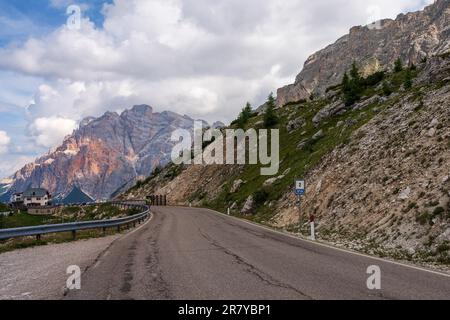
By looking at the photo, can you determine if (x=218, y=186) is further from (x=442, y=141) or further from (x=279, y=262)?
(x=279, y=262)

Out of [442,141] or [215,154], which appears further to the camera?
[215,154]

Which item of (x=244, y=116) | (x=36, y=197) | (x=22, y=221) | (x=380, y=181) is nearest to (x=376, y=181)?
(x=380, y=181)

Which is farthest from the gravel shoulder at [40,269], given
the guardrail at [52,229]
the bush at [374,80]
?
the bush at [374,80]

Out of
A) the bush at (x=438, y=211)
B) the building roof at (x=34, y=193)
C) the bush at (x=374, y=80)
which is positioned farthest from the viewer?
the building roof at (x=34, y=193)

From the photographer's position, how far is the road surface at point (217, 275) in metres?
7.86

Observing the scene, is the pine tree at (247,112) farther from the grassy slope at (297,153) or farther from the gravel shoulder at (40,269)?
the gravel shoulder at (40,269)

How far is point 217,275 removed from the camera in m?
9.62

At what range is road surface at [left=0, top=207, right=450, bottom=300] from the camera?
786 cm

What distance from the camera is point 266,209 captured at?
35062 millimetres

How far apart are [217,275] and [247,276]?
69cm

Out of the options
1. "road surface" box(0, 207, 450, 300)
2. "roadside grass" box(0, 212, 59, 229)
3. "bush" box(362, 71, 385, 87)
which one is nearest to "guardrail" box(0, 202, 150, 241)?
"road surface" box(0, 207, 450, 300)

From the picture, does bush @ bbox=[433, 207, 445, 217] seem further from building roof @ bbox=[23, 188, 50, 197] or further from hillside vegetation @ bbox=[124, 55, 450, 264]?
building roof @ bbox=[23, 188, 50, 197]
